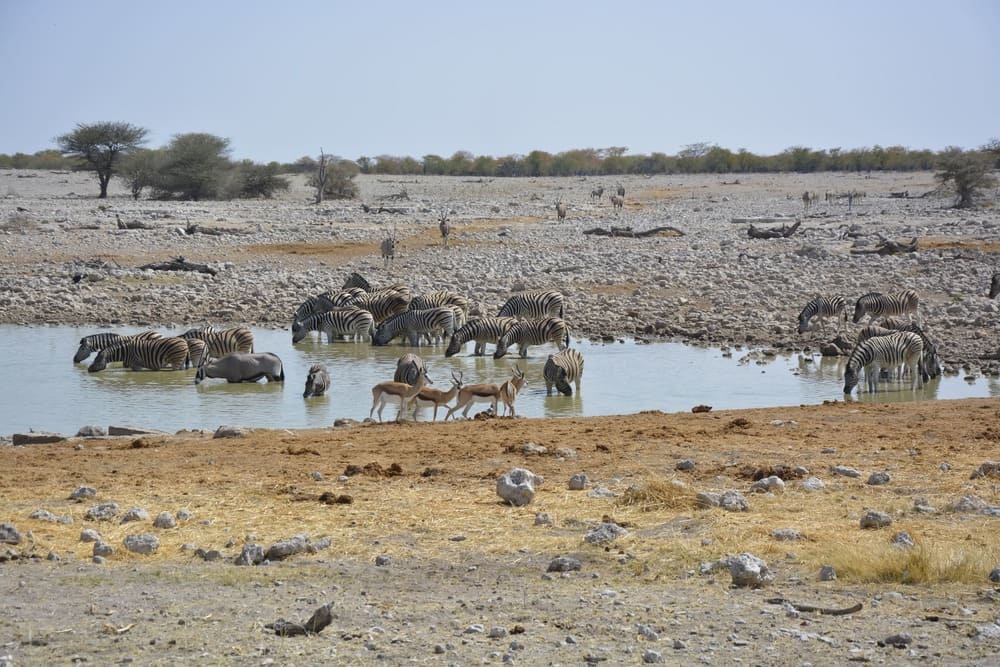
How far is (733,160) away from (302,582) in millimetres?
77557

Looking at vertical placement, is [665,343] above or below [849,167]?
below

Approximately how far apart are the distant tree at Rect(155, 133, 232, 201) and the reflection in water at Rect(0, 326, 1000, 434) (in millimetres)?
29341

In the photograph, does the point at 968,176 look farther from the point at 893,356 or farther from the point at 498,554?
the point at 498,554

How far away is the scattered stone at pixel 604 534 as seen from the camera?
279 inches

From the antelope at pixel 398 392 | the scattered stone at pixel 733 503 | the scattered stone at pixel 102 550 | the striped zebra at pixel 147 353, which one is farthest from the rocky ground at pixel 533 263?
the scattered stone at pixel 102 550

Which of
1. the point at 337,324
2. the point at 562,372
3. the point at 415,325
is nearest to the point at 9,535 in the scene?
the point at 562,372

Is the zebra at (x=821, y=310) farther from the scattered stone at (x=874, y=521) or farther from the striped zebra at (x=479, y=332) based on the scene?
the scattered stone at (x=874, y=521)

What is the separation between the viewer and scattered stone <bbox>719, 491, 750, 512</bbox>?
26.0ft

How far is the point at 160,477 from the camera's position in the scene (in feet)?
30.3

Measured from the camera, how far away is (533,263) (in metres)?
27.5

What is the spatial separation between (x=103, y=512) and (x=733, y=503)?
4117 millimetres

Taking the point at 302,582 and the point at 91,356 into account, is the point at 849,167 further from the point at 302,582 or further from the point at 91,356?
the point at 302,582

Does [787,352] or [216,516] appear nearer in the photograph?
[216,516]

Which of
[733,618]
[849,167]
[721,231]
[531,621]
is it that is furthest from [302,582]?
[849,167]
